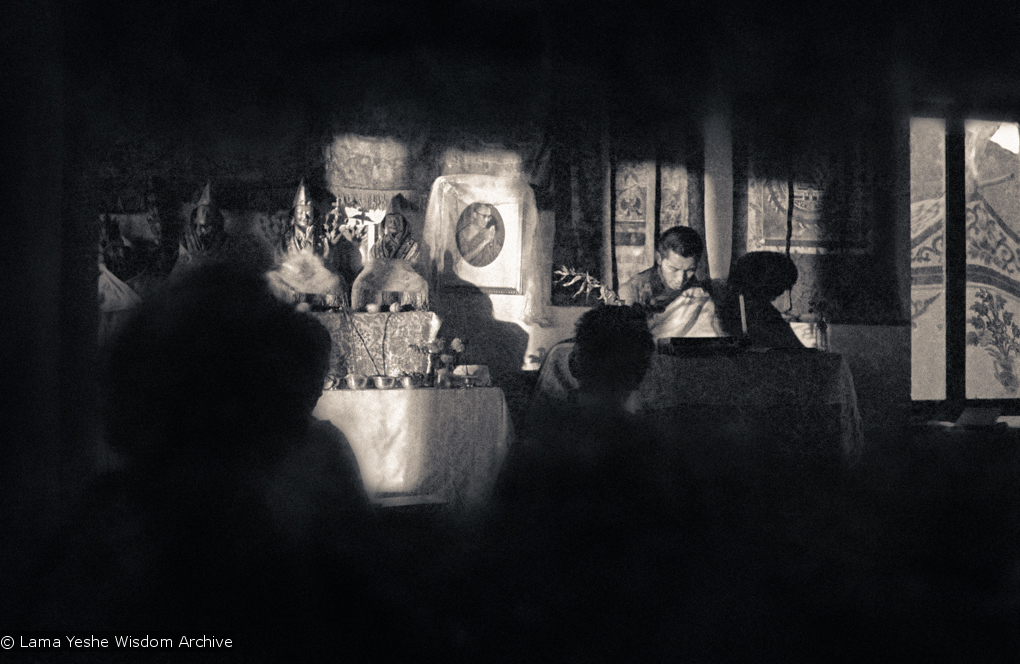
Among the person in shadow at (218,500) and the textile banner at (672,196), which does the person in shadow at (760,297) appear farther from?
the person in shadow at (218,500)

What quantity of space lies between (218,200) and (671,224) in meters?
0.87

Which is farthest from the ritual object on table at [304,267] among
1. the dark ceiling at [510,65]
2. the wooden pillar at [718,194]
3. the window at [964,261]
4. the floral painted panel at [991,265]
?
the floral painted panel at [991,265]

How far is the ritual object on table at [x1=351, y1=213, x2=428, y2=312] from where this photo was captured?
1230 millimetres

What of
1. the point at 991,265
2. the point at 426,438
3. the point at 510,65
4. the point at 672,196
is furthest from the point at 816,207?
the point at 426,438

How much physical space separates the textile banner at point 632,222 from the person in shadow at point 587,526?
0.10 meters

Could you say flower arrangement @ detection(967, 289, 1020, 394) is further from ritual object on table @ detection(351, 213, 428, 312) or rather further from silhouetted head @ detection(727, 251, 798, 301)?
ritual object on table @ detection(351, 213, 428, 312)

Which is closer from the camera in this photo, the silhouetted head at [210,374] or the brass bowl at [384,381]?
the silhouetted head at [210,374]

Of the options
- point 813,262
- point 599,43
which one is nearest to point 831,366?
point 813,262

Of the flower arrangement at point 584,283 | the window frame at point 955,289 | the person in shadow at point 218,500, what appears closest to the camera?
the person in shadow at point 218,500

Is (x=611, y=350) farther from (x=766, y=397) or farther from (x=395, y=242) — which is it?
(x=395, y=242)

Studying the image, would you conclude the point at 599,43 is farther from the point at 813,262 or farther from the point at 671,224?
the point at 813,262

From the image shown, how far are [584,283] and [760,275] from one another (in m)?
0.38

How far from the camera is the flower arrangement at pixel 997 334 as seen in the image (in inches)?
60.4

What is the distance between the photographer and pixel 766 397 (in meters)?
1.45
